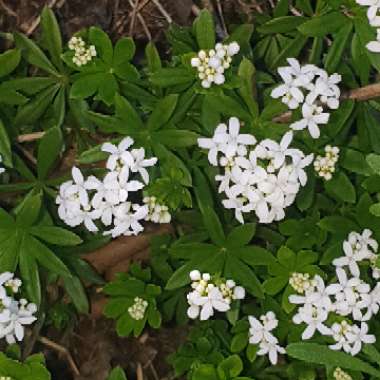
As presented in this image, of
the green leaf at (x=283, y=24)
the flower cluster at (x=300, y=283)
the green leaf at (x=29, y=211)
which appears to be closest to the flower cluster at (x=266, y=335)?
the flower cluster at (x=300, y=283)

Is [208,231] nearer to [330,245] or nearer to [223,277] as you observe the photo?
[223,277]

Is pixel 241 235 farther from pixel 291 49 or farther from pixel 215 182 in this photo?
pixel 291 49

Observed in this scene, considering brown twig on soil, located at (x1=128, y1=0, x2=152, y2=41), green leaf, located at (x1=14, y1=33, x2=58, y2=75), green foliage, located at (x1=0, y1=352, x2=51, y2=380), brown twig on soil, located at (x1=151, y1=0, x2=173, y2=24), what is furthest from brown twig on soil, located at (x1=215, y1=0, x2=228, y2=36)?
green foliage, located at (x1=0, y1=352, x2=51, y2=380)

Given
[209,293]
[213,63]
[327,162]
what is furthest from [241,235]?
[213,63]

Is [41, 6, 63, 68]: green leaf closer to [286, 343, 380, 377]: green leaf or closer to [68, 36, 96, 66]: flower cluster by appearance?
[68, 36, 96, 66]: flower cluster

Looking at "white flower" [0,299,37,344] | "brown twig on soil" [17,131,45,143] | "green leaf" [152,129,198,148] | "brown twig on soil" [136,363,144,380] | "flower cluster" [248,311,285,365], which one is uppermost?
"green leaf" [152,129,198,148]
